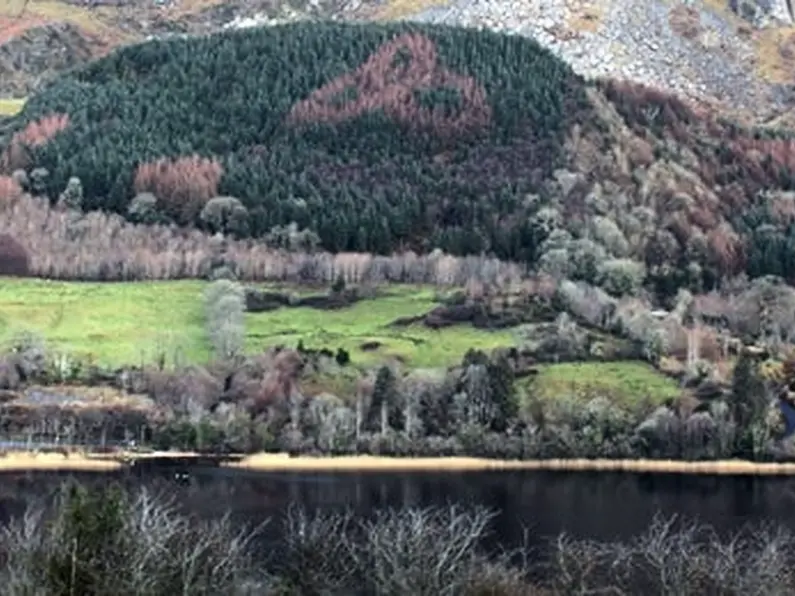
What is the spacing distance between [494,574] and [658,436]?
91540 mm

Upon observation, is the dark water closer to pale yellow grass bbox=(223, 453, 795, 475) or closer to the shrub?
pale yellow grass bbox=(223, 453, 795, 475)

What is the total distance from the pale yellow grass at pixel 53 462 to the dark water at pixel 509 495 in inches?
205

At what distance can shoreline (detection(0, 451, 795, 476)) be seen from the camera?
525ft

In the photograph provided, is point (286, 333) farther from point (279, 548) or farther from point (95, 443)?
point (279, 548)

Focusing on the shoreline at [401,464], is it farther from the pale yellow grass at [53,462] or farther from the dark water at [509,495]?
the dark water at [509,495]

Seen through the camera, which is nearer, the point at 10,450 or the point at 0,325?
the point at 10,450

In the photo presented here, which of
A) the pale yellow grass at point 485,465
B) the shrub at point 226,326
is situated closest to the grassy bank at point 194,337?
the shrub at point 226,326

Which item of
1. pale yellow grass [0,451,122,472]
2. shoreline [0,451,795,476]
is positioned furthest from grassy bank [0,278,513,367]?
pale yellow grass [0,451,122,472]

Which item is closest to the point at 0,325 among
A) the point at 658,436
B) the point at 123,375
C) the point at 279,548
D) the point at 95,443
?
the point at 123,375

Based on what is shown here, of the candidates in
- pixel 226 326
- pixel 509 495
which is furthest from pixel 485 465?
pixel 226 326

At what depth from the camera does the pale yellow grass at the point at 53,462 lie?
153500 mm

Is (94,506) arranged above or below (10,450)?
above

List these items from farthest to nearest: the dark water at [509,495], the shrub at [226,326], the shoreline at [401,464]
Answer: the shrub at [226,326] < the shoreline at [401,464] < the dark water at [509,495]

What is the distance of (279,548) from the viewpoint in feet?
328
